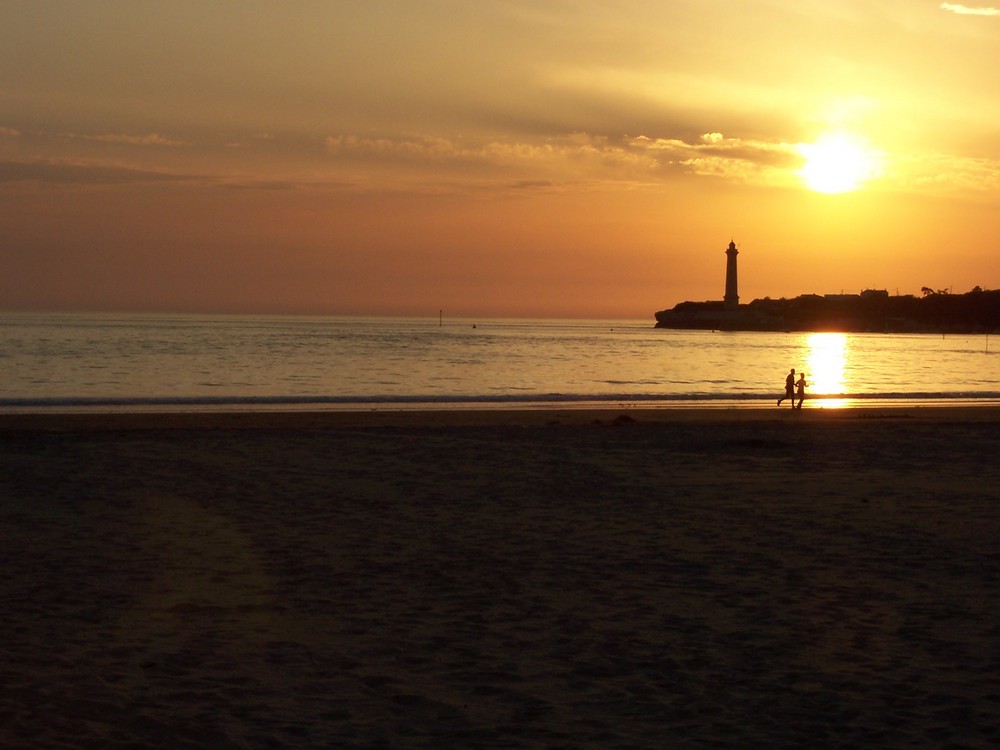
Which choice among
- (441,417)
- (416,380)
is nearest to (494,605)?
(441,417)

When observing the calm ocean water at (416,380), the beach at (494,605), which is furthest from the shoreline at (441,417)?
the beach at (494,605)

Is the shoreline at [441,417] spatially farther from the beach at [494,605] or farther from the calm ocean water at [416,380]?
the beach at [494,605]

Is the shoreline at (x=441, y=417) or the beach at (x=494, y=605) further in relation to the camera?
the shoreline at (x=441, y=417)

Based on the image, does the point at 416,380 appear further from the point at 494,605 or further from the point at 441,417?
the point at 494,605

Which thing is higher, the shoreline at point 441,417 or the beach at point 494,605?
the beach at point 494,605

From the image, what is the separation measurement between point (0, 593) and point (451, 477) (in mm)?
7746

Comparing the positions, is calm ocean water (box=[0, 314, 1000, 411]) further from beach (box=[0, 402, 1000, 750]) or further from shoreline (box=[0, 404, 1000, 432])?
beach (box=[0, 402, 1000, 750])

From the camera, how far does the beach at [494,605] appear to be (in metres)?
5.56

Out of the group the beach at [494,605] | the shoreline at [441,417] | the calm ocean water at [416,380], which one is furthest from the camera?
the calm ocean water at [416,380]

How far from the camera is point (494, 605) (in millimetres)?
7914

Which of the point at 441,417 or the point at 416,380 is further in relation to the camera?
the point at 416,380

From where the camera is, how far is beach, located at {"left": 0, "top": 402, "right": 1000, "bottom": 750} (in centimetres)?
556

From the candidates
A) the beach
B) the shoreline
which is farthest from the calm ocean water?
the beach

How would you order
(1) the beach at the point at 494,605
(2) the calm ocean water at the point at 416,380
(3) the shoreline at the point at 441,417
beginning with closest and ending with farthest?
(1) the beach at the point at 494,605 → (3) the shoreline at the point at 441,417 → (2) the calm ocean water at the point at 416,380
